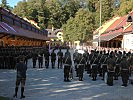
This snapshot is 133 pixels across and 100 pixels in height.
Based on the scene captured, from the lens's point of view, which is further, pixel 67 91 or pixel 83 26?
pixel 83 26

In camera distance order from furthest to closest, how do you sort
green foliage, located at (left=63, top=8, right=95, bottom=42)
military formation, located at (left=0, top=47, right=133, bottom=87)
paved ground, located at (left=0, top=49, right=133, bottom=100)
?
green foliage, located at (left=63, top=8, right=95, bottom=42), military formation, located at (left=0, top=47, right=133, bottom=87), paved ground, located at (left=0, top=49, right=133, bottom=100)

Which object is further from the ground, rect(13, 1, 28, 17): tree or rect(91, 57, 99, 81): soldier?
rect(13, 1, 28, 17): tree

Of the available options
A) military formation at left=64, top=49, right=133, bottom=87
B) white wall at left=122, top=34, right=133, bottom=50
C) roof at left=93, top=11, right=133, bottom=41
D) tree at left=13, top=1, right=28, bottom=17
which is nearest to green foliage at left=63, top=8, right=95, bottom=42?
roof at left=93, top=11, right=133, bottom=41

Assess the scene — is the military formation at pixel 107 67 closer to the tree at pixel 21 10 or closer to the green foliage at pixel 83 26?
the green foliage at pixel 83 26

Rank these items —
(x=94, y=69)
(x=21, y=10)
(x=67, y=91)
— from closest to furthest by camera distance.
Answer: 1. (x=67, y=91)
2. (x=94, y=69)
3. (x=21, y=10)

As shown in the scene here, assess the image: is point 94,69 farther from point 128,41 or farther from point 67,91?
point 128,41

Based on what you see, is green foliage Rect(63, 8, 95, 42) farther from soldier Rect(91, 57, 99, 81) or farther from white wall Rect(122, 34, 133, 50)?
soldier Rect(91, 57, 99, 81)

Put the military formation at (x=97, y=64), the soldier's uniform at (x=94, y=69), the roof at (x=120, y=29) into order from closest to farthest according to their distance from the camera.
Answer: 1. the military formation at (x=97, y=64)
2. the soldier's uniform at (x=94, y=69)
3. the roof at (x=120, y=29)

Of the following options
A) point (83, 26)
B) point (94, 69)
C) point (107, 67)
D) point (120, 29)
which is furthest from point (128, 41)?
point (83, 26)

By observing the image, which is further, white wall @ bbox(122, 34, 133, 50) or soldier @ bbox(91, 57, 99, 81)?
white wall @ bbox(122, 34, 133, 50)

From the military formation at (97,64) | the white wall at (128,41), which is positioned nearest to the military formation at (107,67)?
the military formation at (97,64)

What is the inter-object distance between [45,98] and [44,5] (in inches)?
5608

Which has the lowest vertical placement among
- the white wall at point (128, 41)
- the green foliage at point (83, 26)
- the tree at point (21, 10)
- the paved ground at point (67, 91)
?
the paved ground at point (67, 91)

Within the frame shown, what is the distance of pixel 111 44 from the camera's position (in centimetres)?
5647
